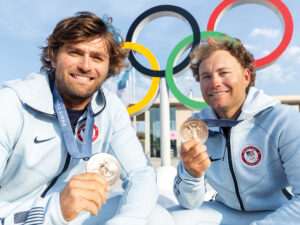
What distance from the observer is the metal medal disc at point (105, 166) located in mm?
1746

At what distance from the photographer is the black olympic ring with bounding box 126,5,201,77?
7.70 meters

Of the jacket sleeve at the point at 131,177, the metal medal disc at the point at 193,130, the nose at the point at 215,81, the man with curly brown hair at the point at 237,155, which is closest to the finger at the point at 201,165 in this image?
the man with curly brown hair at the point at 237,155

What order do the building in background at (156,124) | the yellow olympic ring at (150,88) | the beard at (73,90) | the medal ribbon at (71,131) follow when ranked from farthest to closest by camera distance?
the building in background at (156,124)
the yellow olympic ring at (150,88)
the beard at (73,90)
the medal ribbon at (71,131)

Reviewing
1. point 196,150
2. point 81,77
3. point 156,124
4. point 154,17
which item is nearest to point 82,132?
point 81,77

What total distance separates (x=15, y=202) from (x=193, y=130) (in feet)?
5.05

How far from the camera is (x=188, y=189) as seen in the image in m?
2.28

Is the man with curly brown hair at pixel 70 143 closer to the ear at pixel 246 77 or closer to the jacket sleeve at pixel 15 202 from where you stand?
the jacket sleeve at pixel 15 202

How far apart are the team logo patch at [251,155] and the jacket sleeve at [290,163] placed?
0.66ft

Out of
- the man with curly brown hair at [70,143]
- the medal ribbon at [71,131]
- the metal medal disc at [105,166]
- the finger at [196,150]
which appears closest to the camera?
the man with curly brown hair at [70,143]

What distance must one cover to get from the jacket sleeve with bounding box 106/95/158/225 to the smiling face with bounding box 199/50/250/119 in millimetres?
918

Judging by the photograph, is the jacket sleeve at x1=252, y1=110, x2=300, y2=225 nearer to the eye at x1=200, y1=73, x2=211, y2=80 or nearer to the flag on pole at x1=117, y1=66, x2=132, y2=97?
the eye at x1=200, y1=73, x2=211, y2=80

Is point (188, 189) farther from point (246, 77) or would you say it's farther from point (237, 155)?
point (246, 77)

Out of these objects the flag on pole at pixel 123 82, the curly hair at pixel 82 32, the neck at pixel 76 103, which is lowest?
the flag on pole at pixel 123 82

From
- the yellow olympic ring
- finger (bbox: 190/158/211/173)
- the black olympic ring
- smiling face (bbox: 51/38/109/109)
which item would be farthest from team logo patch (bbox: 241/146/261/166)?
the yellow olympic ring
